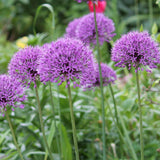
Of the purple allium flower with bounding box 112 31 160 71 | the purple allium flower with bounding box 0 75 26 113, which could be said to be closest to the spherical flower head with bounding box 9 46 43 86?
the purple allium flower with bounding box 0 75 26 113

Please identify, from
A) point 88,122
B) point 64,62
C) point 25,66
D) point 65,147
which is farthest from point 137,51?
point 88,122

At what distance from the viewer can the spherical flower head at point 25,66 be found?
90 cm

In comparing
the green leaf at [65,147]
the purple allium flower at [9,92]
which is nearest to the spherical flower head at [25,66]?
the purple allium flower at [9,92]

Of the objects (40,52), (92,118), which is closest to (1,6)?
(92,118)

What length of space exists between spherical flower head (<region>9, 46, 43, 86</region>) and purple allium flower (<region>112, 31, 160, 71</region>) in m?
0.29

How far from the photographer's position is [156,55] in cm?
89

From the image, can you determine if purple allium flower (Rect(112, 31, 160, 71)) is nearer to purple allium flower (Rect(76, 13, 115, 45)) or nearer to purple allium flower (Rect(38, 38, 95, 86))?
purple allium flower (Rect(38, 38, 95, 86))

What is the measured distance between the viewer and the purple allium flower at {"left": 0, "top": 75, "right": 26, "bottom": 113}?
0.88 metres

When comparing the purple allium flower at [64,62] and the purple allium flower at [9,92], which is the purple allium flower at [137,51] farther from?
the purple allium flower at [9,92]

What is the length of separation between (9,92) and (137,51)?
0.46m

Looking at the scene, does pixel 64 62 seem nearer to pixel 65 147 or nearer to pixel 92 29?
pixel 92 29

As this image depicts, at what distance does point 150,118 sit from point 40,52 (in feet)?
3.96

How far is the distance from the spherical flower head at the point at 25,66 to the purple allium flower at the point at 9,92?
24mm

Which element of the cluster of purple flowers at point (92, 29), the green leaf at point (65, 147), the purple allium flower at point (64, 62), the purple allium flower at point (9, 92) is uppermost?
the cluster of purple flowers at point (92, 29)
